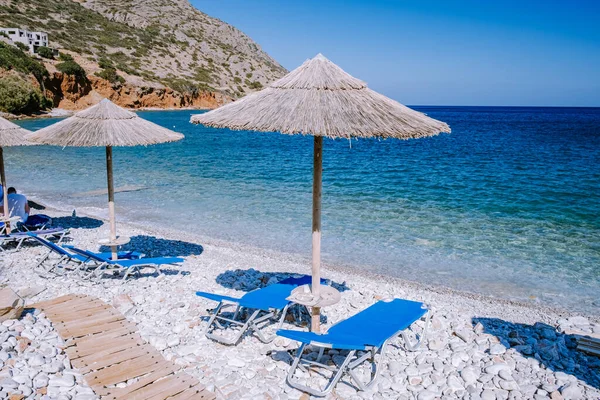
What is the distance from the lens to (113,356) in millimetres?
4445

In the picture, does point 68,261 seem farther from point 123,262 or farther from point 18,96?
point 18,96

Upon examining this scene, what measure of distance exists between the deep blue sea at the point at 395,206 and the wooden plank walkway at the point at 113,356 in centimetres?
268

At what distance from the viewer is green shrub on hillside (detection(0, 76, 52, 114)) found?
1652 inches

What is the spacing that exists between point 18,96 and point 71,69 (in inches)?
421

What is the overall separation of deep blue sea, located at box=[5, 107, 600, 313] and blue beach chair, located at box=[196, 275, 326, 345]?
215 centimetres

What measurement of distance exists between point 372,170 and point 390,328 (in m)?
18.7

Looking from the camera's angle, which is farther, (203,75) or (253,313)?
(203,75)

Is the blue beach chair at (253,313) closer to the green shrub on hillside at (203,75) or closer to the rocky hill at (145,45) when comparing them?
the rocky hill at (145,45)

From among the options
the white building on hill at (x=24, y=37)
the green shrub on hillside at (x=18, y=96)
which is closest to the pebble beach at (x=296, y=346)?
the green shrub on hillside at (x=18, y=96)

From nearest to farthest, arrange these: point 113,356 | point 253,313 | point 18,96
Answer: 1. point 113,356
2. point 253,313
3. point 18,96

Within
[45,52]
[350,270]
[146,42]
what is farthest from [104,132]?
[146,42]

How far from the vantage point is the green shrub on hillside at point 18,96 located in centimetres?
4197

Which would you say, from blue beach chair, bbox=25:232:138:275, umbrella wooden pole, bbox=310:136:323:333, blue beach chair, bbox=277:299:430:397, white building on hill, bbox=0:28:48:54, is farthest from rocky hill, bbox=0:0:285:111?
blue beach chair, bbox=277:299:430:397

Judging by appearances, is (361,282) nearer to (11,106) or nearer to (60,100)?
(11,106)
